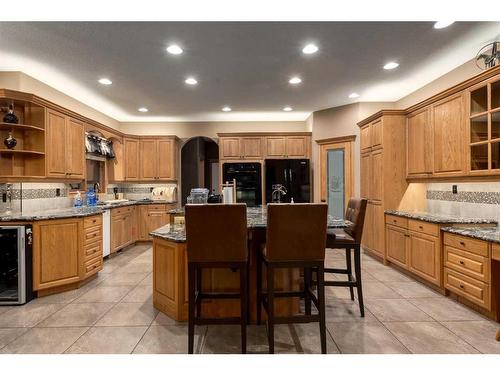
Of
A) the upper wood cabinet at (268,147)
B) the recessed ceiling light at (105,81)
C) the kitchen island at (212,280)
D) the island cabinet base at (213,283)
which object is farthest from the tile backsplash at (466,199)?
the recessed ceiling light at (105,81)

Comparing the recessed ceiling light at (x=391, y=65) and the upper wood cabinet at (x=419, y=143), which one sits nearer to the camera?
the recessed ceiling light at (x=391, y=65)

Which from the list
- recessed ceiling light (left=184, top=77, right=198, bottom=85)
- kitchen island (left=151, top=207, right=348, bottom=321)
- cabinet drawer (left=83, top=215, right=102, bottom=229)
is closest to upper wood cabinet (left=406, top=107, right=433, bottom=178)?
→ kitchen island (left=151, top=207, right=348, bottom=321)

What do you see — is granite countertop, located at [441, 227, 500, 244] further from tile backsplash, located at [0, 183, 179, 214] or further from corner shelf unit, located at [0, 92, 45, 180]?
tile backsplash, located at [0, 183, 179, 214]

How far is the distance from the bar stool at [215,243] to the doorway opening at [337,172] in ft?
12.7

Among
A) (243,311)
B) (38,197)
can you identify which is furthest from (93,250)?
(243,311)

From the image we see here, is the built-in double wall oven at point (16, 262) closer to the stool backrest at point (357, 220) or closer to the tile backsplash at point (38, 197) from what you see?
the tile backsplash at point (38, 197)

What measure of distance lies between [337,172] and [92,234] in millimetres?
4472

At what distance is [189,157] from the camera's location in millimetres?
7316

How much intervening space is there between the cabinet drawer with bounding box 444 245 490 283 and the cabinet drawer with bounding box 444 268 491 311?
54mm

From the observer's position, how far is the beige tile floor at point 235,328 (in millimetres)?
2148

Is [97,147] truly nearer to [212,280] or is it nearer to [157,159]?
[157,159]
